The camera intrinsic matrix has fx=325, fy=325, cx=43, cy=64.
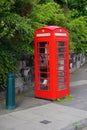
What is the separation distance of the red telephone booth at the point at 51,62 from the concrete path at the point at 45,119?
1.00m

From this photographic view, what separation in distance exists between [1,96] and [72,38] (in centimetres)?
634

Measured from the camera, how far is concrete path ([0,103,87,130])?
7086 millimetres

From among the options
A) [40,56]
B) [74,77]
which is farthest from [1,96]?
[74,77]

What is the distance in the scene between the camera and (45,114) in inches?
320

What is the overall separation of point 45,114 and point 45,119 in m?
0.47

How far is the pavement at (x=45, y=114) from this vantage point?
716 cm

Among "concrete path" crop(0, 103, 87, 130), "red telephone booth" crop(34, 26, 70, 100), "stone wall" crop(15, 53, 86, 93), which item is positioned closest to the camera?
"concrete path" crop(0, 103, 87, 130)

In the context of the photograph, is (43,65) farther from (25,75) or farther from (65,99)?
(25,75)

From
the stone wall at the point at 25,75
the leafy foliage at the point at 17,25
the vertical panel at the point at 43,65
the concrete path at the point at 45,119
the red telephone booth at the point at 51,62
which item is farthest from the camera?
the stone wall at the point at 25,75

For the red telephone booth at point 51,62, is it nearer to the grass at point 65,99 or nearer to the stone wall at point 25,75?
the grass at point 65,99

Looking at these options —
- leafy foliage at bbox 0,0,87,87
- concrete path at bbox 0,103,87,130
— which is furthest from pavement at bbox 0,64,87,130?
leafy foliage at bbox 0,0,87,87

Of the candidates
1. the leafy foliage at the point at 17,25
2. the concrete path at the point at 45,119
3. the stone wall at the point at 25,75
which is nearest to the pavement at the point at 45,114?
the concrete path at the point at 45,119

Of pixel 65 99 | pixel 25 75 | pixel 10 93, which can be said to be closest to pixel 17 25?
pixel 10 93

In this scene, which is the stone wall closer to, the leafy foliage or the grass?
the leafy foliage
